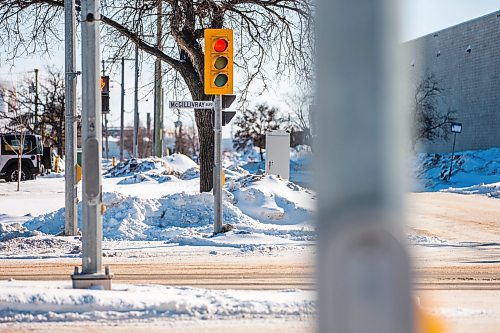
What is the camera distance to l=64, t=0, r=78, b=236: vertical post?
13.9 meters

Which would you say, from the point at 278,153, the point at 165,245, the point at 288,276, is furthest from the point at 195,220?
the point at 278,153

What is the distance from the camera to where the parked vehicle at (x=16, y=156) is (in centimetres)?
3544

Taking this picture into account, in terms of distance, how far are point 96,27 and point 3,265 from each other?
4.88 meters

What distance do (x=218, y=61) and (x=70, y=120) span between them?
290 cm

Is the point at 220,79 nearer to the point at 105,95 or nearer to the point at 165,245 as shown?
the point at 105,95

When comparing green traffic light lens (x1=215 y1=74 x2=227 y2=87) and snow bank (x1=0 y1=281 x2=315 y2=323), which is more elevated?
green traffic light lens (x1=215 y1=74 x2=227 y2=87)

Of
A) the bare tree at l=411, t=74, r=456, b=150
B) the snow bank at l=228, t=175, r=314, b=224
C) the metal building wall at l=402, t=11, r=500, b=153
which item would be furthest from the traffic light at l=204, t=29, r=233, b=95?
the bare tree at l=411, t=74, r=456, b=150

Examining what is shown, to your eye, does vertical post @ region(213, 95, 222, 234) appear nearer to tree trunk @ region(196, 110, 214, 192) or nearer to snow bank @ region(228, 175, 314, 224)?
snow bank @ region(228, 175, 314, 224)

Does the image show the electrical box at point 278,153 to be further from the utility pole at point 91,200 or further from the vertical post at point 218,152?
the utility pole at point 91,200

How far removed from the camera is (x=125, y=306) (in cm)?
692

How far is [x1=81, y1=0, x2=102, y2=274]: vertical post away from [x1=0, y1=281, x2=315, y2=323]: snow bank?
1.58 ft

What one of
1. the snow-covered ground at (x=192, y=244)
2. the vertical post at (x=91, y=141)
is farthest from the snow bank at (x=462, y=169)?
the vertical post at (x=91, y=141)

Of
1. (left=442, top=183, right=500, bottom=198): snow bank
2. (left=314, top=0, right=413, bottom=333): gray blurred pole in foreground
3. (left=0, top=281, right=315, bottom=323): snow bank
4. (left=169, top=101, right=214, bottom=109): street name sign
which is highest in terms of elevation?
(left=169, top=101, right=214, bottom=109): street name sign

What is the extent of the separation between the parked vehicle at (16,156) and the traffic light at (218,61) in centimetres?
2333
